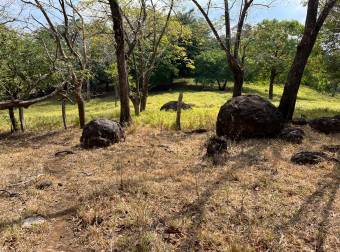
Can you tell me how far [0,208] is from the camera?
6.56 m

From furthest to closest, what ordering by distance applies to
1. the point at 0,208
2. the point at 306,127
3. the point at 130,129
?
the point at 130,129 < the point at 306,127 < the point at 0,208

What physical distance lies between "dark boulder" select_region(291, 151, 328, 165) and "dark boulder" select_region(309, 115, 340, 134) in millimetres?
3578

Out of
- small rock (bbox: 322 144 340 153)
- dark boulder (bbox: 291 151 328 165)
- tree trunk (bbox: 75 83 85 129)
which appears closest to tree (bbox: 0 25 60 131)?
tree trunk (bbox: 75 83 85 129)

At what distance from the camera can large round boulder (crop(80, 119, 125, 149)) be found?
1159 cm

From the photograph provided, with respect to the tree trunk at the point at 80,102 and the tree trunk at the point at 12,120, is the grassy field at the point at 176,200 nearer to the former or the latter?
the tree trunk at the point at 80,102

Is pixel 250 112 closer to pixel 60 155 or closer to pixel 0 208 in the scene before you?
pixel 60 155

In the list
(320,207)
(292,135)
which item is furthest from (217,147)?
(320,207)

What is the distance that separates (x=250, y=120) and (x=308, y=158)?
2.76m

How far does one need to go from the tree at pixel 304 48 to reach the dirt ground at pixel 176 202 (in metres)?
3.40

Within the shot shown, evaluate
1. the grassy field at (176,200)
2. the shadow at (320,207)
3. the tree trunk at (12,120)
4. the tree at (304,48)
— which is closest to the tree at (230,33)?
the tree at (304,48)

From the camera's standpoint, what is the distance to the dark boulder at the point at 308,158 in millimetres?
8352

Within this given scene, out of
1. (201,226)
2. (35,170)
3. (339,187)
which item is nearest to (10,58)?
(35,170)

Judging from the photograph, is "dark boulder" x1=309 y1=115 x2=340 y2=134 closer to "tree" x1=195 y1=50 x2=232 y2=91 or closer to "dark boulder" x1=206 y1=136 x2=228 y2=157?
"dark boulder" x1=206 y1=136 x2=228 y2=157

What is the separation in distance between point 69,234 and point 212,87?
54736 millimetres
